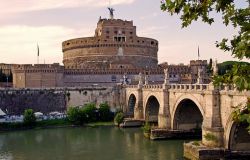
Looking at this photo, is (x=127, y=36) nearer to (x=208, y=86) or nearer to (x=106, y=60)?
(x=106, y=60)

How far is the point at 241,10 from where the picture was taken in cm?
459

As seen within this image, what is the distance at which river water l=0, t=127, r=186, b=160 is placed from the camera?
21.0 m

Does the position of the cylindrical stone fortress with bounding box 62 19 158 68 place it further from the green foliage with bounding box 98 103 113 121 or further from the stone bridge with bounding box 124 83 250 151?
the stone bridge with bounding box 124 83 250 151

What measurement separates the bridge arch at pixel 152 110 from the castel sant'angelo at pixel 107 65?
9.84m

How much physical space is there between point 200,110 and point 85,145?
7.66m

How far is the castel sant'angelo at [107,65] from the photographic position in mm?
45312

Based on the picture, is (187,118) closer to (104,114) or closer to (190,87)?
(190,87)

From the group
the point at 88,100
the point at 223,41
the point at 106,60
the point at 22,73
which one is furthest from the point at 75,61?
the point at 223,41

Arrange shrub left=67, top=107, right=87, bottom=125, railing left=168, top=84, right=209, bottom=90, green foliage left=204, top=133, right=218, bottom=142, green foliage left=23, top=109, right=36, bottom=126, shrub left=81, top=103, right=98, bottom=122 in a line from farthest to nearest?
1. shrub left=81, top=103, right=98, bottom=122
2. shrub left=67, top=107, right=87, bottom=125
3. green foliage left=23, top=109, right=36, bottom=126
4. railing left=168, top=84, right=209, bottom=90
5. green foliage left=204, top=133, right=218, bottom=142

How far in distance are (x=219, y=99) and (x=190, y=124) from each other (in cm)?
706

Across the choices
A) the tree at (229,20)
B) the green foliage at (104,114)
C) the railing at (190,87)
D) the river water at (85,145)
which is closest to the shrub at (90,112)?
the green foliage at (104,114)

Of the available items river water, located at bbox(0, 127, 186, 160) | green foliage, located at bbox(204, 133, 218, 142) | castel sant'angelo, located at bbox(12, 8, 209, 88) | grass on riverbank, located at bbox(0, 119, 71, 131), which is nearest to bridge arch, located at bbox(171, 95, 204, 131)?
river water, located at bbox(0, 127, 186, 160)

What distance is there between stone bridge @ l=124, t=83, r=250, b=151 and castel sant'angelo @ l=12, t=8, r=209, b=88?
410 inches

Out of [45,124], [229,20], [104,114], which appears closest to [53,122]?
[45,124]
